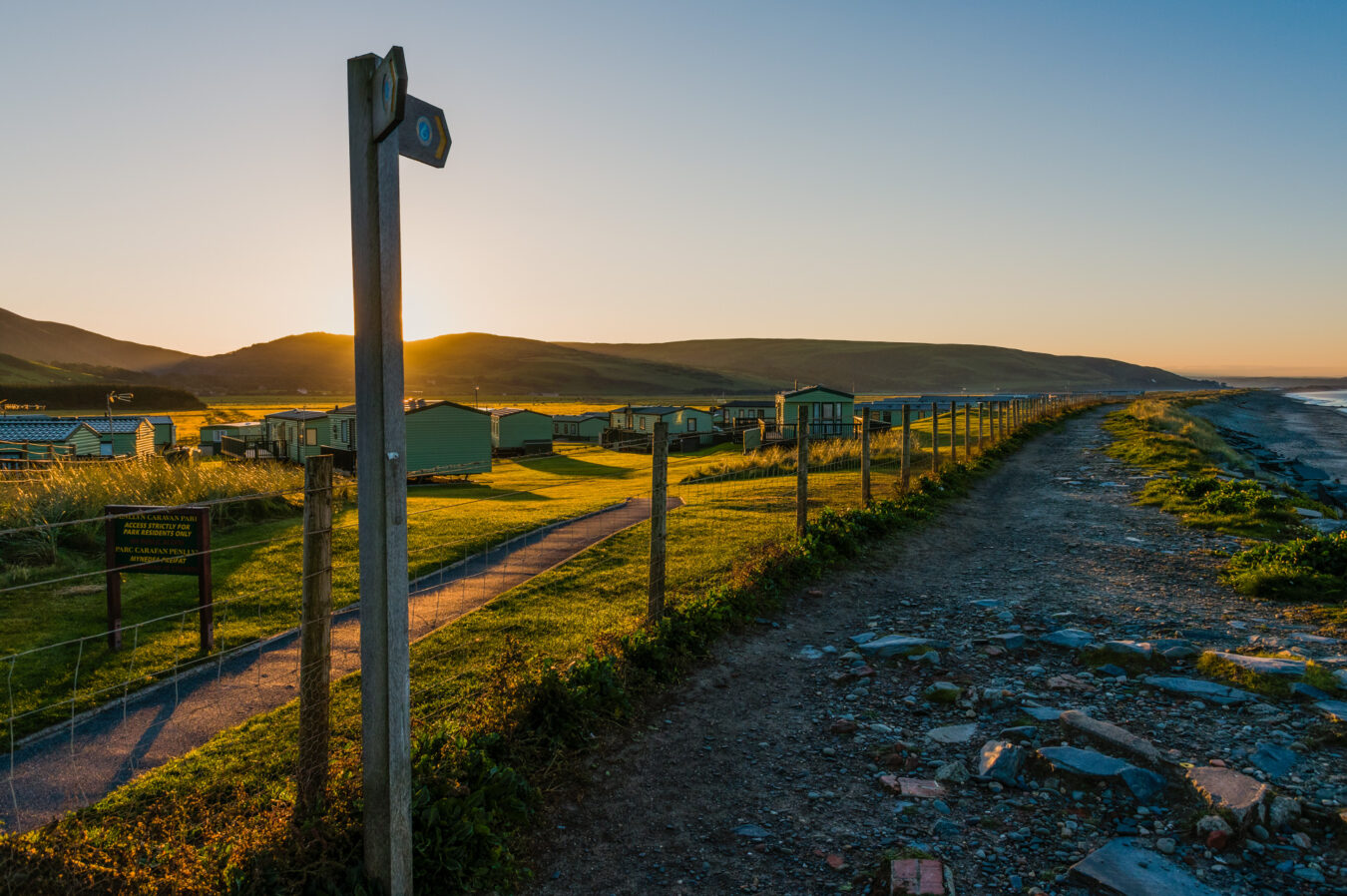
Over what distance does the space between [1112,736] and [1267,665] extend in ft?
6.41

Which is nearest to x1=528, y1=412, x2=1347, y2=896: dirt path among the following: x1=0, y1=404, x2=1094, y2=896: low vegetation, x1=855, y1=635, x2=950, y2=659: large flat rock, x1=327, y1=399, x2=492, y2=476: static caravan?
x1=855, y1=635, x2=950, y2=659: large flat rock

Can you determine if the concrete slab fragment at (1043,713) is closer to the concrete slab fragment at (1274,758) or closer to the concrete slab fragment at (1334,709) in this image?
the concrete slab fragment at (1274,758)

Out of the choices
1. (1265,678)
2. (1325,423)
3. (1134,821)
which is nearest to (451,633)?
(1134,821)

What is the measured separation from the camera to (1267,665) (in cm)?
539

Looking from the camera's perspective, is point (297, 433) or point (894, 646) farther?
point (297, 433)

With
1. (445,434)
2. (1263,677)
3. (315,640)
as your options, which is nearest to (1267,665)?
(1263,677)

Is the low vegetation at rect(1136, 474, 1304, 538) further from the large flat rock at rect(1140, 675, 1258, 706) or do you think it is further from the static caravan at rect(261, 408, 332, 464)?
the static caravan at rect(261, 408, 332, 464)

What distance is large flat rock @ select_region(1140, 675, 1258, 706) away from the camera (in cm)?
503

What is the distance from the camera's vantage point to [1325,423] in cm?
6119

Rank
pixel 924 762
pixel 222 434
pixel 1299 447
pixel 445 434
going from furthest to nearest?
pixel 222 434 → pixel 1299 447 → pixel 445 434 → pixel 924 762

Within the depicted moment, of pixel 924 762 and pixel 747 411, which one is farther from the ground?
pixel 747 411

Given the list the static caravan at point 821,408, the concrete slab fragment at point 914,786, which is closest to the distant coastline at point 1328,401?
the static caravan at point 821,408

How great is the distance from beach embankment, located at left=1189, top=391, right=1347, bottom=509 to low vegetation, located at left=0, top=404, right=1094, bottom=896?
17925mm

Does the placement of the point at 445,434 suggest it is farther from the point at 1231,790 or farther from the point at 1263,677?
the point at 1231,790
